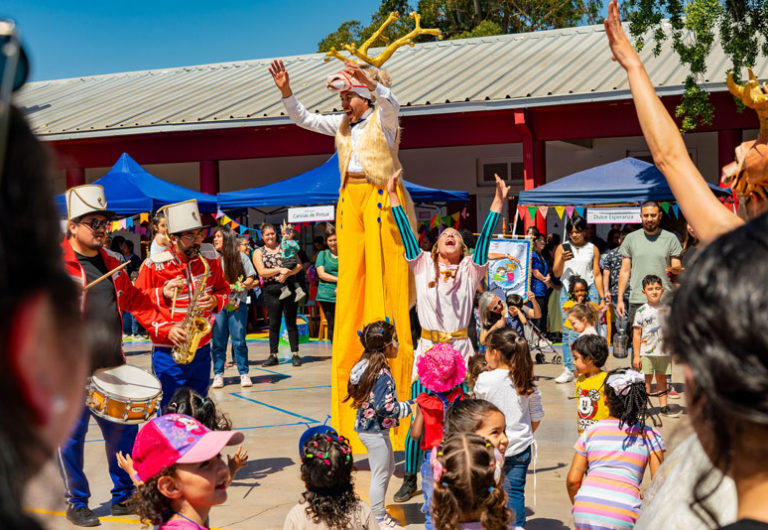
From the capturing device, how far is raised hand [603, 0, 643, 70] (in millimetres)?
2148

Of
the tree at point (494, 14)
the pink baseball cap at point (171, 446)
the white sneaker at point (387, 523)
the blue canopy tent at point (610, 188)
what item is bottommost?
the white sneaker at point (387, 523)

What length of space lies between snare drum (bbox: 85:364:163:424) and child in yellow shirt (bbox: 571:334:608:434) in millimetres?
2409

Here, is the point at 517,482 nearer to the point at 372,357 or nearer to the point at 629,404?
the point at 629,404

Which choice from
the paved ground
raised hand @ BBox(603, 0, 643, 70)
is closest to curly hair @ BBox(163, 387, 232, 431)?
the paved ground

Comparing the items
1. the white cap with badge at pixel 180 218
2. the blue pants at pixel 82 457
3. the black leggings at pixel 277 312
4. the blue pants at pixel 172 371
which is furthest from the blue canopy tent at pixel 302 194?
the blue pants at pixel 82 457

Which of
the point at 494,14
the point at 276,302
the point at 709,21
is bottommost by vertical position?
the point at 276,302

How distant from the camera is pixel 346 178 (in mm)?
6297

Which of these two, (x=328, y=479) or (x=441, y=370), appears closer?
(x=328, y=479)

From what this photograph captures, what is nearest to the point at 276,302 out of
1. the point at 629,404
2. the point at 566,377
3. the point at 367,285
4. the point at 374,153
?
the point at 566,377

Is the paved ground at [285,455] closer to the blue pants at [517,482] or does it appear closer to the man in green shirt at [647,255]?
the blue pants at [517,482]

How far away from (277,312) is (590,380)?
276 inches

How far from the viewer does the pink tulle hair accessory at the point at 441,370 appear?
16.6ft

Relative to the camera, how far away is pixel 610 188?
12.0 metres

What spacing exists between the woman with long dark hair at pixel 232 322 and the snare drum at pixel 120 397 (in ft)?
16.6
